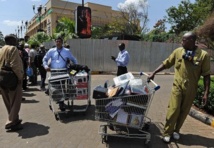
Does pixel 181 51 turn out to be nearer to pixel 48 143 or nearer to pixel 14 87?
pixel 48 143

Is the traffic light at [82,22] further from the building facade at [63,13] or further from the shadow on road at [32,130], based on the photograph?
the building facade at [63,13]

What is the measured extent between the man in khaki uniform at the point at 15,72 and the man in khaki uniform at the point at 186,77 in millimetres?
3095

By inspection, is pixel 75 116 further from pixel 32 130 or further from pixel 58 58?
pixel 58 58

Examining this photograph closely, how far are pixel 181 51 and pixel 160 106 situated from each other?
10.8 ft

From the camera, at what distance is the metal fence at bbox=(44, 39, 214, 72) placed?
17.0 meters

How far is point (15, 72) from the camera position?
5348 mm

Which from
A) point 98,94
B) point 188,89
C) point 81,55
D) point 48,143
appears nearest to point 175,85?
point 188,89

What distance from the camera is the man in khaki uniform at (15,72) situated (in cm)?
534

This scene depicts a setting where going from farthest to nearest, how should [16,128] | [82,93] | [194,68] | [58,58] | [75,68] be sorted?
[58,58], [75,68], [82,93], [16,128], [194,68]

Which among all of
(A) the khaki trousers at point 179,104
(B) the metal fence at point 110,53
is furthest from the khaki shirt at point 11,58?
(B) the metal fence at point 110,53

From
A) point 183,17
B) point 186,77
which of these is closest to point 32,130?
point 186,77

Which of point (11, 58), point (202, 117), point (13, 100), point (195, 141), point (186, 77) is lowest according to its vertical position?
point (195, 141)

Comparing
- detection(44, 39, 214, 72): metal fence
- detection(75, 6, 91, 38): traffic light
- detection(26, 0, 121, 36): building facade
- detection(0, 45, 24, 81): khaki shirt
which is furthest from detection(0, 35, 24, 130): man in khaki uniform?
detection(26, 0, 121, 36): building facade

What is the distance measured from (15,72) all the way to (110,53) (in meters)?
12.1
